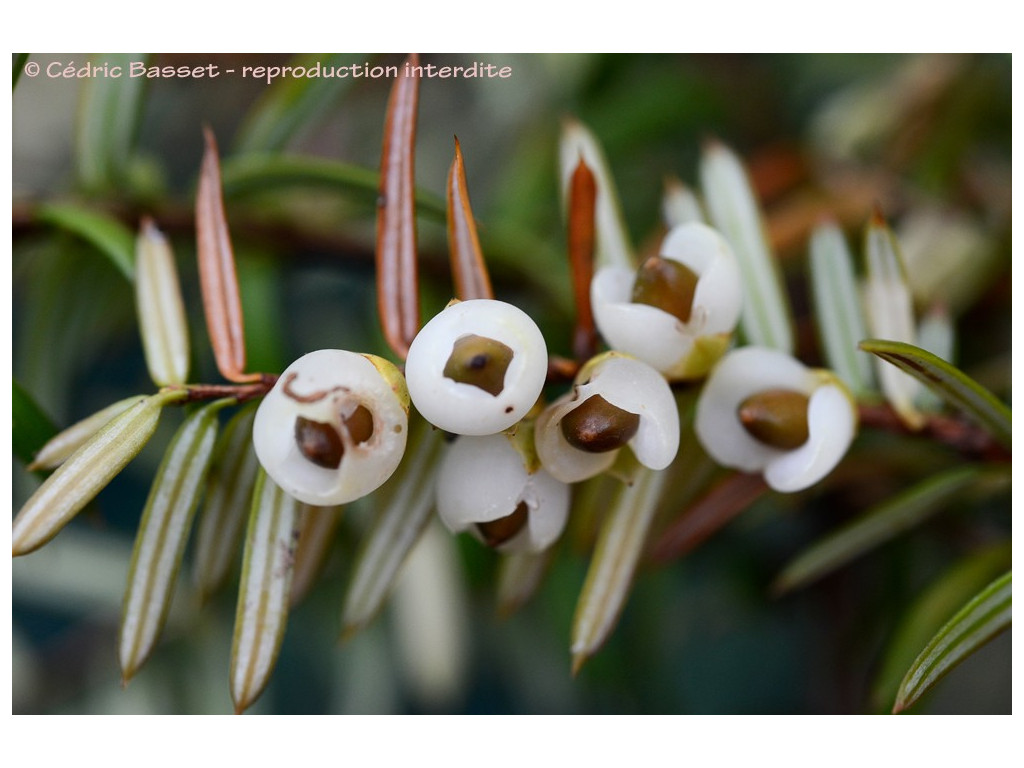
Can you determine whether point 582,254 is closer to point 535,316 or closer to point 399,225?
point 399,225

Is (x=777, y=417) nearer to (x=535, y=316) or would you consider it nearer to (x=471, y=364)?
(x=471, y=364)

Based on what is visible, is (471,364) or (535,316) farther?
(535,316)

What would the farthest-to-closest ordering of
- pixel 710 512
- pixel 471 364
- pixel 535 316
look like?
pixel 535 316 → pixel 710 512 → pixel 471 364

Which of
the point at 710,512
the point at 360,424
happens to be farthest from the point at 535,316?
the point at 360,424

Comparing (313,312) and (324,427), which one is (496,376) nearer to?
(324,427)

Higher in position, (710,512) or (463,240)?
(463,240)

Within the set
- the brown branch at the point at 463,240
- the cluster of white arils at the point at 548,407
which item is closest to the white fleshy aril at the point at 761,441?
the cluster of white arils at the point at 548,407

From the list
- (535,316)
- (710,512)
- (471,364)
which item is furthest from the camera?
(535,316)

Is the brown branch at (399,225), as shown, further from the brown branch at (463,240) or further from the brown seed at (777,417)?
the brown seed at (777,417)
